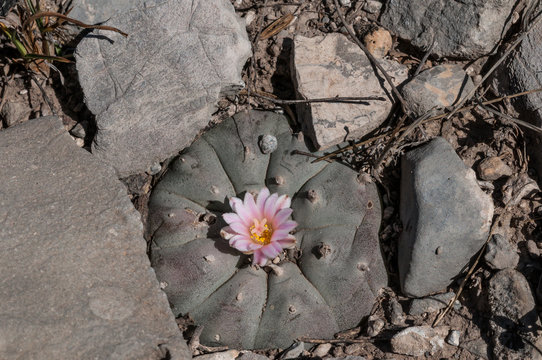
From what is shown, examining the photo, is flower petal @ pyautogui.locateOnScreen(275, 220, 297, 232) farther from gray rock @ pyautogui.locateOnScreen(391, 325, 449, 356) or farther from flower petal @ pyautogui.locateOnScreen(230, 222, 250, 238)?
gray rock @ pyautogui.locateOnScreen(391, 325, 449, 356)

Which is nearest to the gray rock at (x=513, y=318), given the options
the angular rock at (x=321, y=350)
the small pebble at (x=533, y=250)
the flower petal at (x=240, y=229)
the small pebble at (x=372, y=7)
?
the small pebble at (x=533, y=250)

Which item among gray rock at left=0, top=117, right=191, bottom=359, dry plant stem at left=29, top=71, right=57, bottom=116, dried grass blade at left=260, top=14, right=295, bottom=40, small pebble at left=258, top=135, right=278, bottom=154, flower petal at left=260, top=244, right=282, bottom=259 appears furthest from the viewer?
dried grass blade at left=260, top=14, right=295, bottom=40

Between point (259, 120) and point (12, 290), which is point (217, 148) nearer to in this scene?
point (259, 120)

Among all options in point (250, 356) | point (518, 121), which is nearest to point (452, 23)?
point (518, 121)

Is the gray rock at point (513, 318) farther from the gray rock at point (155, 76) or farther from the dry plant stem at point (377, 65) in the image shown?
the gray rock at point (155, 76)

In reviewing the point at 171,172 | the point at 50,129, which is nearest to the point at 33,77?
the point at 50,129

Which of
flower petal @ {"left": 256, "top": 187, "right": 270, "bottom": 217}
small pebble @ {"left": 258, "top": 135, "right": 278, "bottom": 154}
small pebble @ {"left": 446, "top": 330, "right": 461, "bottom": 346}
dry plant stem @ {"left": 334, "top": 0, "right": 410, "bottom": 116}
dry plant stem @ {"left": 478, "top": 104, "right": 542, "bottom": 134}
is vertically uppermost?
dry plant stem @ {"left": 334, "top": 0, "right": 410, "bottom": 116}

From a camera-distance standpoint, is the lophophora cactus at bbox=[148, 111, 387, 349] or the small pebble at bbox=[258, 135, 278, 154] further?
the small pebble at bbox=[258, 135, 278, 154]

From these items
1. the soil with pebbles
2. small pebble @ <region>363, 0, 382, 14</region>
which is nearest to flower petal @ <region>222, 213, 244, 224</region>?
the soil with pebbles
